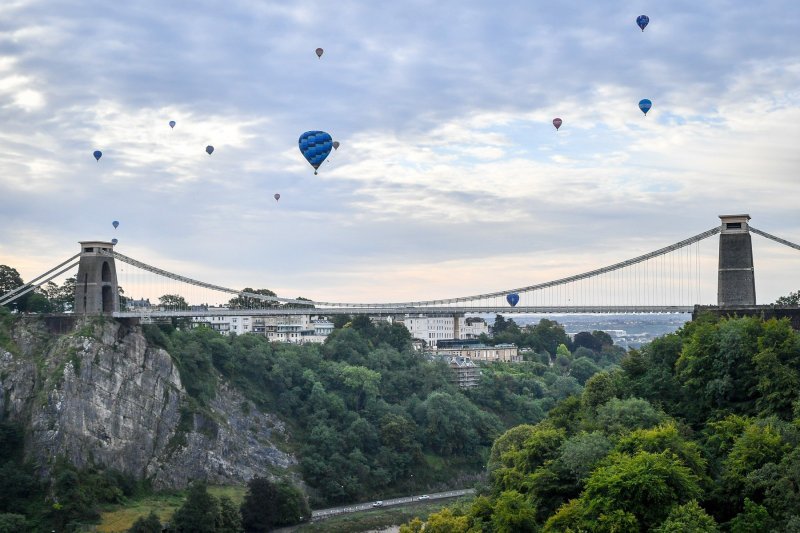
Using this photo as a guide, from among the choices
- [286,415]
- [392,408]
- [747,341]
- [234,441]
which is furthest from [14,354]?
[747,341]

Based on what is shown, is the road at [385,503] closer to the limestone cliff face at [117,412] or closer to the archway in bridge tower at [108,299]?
the limestone cliff face at [117,412]

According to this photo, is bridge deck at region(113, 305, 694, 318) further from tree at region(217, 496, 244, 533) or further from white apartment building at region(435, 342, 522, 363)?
white apartment building at region(435, 342, 522, 363)

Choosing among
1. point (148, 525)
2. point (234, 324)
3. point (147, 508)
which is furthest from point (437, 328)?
point (148, 525)

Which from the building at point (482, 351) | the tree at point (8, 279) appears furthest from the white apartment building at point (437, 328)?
the tree at point (8, 279)

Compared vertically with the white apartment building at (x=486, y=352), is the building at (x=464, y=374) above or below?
below

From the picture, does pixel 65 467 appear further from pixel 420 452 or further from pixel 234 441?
pixel 420 452

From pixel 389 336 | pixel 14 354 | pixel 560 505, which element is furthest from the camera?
pixel 389 336

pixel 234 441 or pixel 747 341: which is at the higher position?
pixel 747 341

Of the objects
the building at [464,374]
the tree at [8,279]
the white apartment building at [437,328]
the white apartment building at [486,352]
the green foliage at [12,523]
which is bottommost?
the green foliage at [12,523]
